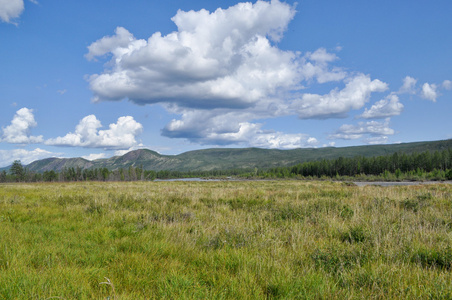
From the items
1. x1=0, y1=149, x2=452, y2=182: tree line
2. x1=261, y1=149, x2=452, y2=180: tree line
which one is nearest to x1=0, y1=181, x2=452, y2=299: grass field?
x1=0, y1=149, x2=452, y2=182: tree line

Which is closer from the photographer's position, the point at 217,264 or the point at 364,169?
the point at 217,264

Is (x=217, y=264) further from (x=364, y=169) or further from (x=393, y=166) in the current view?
(x=364, y=169)

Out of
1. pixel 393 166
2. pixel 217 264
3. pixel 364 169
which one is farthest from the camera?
pixel 364 169

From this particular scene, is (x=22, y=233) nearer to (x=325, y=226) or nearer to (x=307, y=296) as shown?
(x=307, y=296)

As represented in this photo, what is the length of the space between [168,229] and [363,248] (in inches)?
173

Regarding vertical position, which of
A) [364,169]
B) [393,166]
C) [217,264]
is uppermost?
[217,264]

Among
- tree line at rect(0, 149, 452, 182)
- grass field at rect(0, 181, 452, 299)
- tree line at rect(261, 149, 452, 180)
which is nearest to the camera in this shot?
grass field at rect(0, 181, 452, 299)

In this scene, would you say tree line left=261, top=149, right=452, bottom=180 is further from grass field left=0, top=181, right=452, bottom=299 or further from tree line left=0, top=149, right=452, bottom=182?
grass field left=0, top=181, right=452, bottom=299

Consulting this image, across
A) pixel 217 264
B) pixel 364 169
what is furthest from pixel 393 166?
pixel 217 264

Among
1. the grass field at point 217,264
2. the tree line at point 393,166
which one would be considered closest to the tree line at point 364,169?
the tree line at point 393,166

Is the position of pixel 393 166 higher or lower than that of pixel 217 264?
lower

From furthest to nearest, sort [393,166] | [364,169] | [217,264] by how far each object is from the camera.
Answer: [364,169]
[393,166]
[217,264]

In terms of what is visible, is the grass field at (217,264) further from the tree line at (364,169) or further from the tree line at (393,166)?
the tree line at (393,166)

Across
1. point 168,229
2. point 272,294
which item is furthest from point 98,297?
point 168,229
